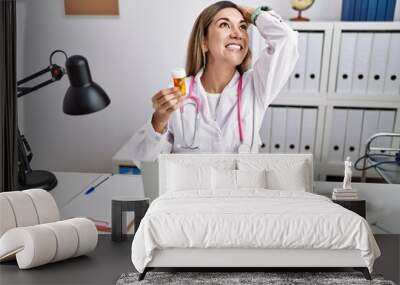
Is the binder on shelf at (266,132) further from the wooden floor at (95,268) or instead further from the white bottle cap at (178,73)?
the wooden floor at (95,268)

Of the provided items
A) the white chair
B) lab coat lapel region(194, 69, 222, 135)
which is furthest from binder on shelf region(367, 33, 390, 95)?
the white chair

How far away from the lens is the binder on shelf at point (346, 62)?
3355 millimetres

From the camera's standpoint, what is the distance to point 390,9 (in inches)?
130

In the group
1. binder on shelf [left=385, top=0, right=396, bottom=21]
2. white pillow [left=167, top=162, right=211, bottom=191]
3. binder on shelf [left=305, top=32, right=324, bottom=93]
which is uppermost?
binder on shelf [left=385, top=0, right=396, bottom=21]

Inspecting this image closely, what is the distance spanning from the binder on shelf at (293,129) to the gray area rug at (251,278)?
3.37 feet

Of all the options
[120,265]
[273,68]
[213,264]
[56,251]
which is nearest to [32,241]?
[56,251]

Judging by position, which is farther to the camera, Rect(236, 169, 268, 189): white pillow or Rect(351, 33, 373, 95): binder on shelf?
Rect(351, 33, 373, 95): binder on shelf

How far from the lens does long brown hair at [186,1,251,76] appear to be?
3.35 m

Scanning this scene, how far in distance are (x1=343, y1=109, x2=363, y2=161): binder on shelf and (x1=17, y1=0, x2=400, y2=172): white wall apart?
2.19 feet

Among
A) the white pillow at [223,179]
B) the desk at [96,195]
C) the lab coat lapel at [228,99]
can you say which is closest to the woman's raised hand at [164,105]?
the lab coat lapel at [228,99]

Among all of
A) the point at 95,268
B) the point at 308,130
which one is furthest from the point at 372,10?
the point at 95,268

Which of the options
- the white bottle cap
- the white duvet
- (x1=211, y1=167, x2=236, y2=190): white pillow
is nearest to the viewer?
the white duvet

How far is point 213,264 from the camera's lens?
2.70m

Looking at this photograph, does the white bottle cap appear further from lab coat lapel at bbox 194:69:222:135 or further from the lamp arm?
the lamp arm
